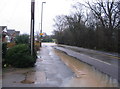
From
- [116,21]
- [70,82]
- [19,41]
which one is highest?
[116,21]

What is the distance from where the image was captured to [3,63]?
1366 cm

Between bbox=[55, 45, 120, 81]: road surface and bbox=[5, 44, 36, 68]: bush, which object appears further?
bbox=[5, 44, 36, 68]: bush

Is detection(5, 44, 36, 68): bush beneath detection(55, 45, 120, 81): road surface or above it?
above

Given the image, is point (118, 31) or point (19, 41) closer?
point (19, 41)

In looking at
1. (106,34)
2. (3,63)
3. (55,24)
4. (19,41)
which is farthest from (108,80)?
(55,24)

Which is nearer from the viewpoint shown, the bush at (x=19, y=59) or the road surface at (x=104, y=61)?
the road surface at (x=104, y=61)

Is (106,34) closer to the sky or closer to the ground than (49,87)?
closer to the sky

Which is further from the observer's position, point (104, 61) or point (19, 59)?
point (104, 61)

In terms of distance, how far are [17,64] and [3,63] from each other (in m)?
1.02

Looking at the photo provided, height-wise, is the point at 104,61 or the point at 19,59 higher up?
the point at 19,59

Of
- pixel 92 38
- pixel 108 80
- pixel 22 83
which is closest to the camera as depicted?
pixel 22 83

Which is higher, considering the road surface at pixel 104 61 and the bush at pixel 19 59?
the bush at pixel 19 59

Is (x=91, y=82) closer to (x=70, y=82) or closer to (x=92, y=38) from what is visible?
(x=70, y=82)

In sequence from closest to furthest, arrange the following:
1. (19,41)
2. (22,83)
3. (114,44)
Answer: (22,83) → (19,41) → (114,44)
